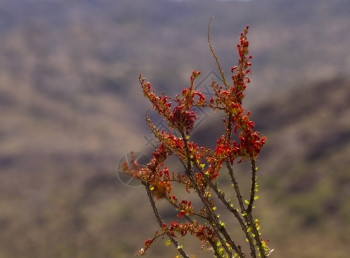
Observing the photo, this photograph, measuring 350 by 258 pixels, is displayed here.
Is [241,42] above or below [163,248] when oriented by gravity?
below

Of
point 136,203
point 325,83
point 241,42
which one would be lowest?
point 241,42

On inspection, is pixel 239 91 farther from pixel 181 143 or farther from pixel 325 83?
pixel 325 83

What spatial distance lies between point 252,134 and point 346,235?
115 meters

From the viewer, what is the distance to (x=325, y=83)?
602 feet

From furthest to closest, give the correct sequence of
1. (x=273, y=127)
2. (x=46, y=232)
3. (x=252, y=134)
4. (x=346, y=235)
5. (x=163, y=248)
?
(x=273, y=127), (x=46, y=232), (x=163, y=248), (x=346, y=235), (x=252, y=134)

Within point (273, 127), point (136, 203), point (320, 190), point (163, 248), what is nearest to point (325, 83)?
point (273, 127)

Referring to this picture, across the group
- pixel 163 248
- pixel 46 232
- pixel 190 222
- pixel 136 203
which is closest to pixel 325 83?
pixel 136 203

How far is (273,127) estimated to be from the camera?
178 meters

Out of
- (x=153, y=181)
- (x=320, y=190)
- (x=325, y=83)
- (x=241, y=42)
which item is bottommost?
(x=153, y=181)

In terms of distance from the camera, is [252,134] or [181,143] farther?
[181,143]

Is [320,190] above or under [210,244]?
above

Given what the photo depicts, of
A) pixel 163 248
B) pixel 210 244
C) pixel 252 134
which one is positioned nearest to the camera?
pixel 252 134

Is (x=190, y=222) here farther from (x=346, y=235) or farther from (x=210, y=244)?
(x=346, y=235)

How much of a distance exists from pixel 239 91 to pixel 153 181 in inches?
54.2
